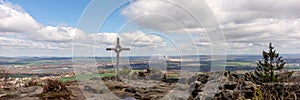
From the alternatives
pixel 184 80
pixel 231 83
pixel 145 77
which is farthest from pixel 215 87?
pixel 145 77

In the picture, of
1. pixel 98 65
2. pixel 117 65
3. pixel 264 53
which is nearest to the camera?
pixel 98 65

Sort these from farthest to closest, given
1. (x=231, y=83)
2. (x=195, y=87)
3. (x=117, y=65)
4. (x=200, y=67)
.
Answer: (x=117, y=65) < (x=200, y=67) < (x=195, y=87) < (x=231, y=83)

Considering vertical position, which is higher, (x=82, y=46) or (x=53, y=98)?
(x=82, y=46)

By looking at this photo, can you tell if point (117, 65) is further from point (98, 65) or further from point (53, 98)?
point (53, 98)

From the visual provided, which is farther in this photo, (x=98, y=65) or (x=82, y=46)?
(x=98, y=65)

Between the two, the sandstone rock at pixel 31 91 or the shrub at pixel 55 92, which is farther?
the sandstone rock at pixel 31 91

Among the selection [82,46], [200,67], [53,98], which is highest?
[82,46]

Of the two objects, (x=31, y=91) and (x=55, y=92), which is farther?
(x=31, y=91)

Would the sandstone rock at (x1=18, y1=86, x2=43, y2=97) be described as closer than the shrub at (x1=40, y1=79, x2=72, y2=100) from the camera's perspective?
No

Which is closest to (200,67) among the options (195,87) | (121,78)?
(195,87)

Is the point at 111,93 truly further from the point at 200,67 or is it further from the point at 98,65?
the point at 200,67
